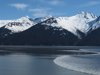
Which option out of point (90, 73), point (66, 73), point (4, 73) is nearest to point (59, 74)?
point (66, 73)

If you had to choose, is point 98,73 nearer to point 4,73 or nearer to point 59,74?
point 59,74

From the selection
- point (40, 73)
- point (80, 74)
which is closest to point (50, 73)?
point (40, 73)

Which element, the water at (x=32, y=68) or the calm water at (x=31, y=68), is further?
the water at (x=32, y=68)

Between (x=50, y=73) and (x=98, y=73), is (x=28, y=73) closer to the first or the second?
(x=50, y=73)

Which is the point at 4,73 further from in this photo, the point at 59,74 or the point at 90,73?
the point at 90,73

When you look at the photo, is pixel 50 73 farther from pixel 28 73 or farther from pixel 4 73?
pixel 4 73

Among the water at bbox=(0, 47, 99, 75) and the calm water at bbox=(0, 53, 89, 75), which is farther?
the water at bbox=(0, 47, 99, 75)

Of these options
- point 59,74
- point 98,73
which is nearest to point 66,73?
point 59,74
